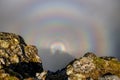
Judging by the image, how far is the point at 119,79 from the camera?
637ft

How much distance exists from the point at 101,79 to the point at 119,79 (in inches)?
473

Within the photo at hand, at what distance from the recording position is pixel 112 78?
620 feet

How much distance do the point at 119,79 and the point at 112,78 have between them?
780 cm

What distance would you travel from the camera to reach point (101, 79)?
648ft

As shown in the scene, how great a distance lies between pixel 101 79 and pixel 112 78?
35.1 feet
